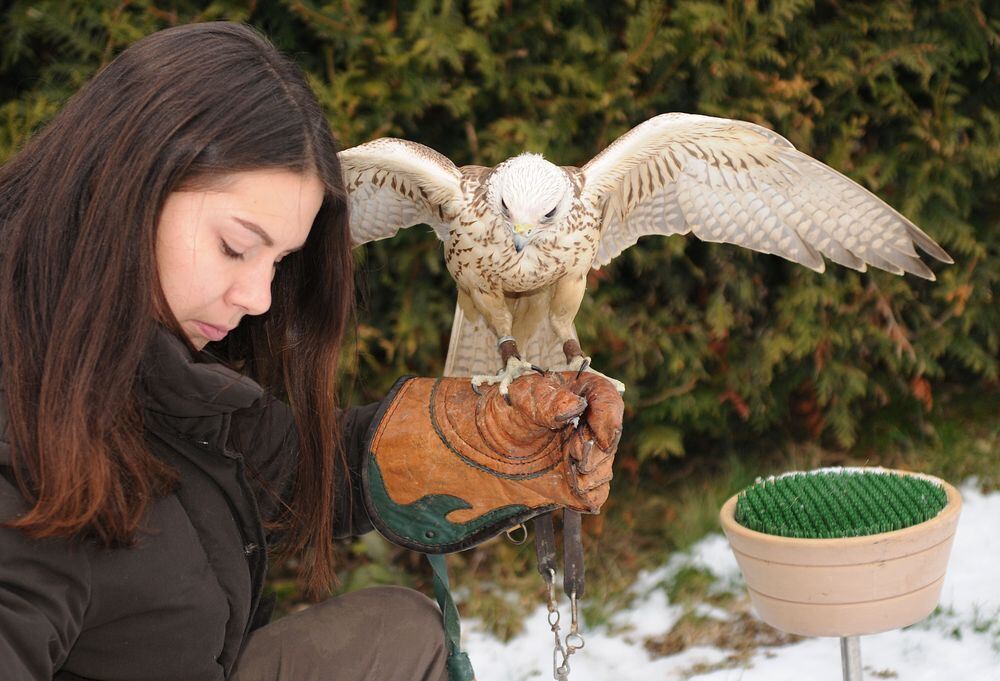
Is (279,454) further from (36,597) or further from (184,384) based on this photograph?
(36,597)

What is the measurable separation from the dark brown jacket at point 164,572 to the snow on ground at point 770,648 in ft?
4.30

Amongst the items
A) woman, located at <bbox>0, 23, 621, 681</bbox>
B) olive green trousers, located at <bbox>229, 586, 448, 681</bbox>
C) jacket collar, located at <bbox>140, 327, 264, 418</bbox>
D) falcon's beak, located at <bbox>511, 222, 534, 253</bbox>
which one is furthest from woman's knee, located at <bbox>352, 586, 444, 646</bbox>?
falcon's beak, located at <bbox>511, 222, 534, 253</bbox>

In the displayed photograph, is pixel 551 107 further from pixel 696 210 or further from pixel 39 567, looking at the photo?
pixel 39 567

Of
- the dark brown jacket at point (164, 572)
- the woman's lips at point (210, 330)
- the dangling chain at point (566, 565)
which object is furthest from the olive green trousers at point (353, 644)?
the woman's lips at point (210, 330)

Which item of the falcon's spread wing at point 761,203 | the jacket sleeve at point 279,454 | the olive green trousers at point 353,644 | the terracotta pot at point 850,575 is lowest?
the olive green trousers at point 353,644

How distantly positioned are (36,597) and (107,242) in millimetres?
400

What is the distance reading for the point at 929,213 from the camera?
3.04 m

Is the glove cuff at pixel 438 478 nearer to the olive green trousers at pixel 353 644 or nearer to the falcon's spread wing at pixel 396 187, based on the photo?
the olive green trousers at pixel 353 644

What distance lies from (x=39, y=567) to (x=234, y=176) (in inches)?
19.5

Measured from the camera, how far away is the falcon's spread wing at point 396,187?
1.74m

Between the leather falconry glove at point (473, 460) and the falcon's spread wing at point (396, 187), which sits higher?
the falcon's spread wing at point (396, 187)

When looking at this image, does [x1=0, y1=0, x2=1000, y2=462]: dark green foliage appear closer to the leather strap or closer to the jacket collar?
the leather strap

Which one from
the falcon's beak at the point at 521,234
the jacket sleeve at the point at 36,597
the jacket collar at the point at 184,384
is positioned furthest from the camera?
the falcon's beak at the point at 521,234

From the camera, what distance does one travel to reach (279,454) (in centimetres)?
150
